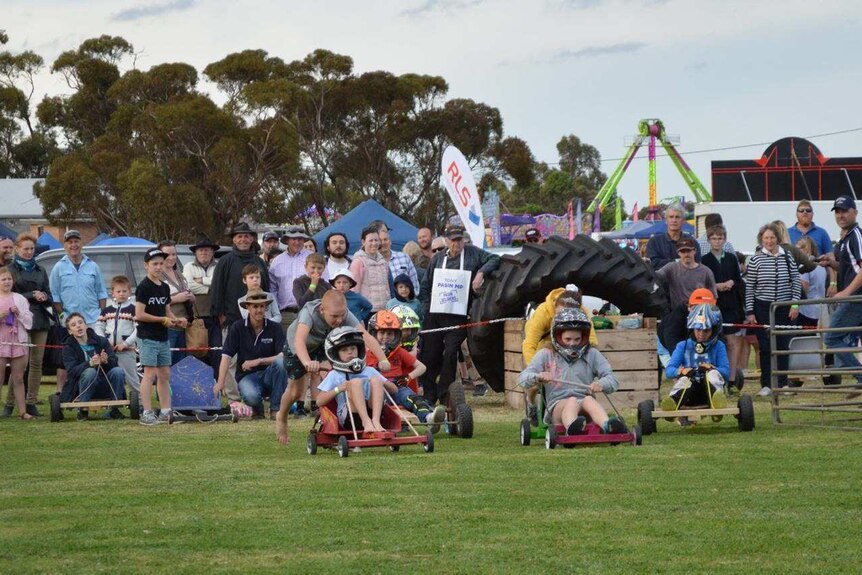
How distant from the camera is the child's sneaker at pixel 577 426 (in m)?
12.1

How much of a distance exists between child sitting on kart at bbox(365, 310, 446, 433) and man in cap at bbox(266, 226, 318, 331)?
181 inches

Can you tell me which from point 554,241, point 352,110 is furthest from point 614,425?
point 352,110

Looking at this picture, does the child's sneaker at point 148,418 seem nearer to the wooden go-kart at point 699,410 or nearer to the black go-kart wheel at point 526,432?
the black go-kart wheel at point 526,432

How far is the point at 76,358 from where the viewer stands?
17.7m

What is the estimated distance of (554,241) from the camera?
16828 mm

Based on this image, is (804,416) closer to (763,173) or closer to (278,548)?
(278,548)

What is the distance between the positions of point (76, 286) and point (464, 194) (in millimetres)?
7193

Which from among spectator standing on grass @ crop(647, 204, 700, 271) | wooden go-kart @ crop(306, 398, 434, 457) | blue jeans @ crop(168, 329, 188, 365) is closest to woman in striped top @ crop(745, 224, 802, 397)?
spectator standing on grass @ crop(647, 204, 700, 271)

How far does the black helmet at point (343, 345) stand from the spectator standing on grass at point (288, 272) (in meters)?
5.91

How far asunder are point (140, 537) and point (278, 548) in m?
0.83

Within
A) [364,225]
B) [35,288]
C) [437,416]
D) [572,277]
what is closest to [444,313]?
[572,277]

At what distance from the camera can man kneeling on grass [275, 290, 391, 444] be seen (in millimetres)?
13094

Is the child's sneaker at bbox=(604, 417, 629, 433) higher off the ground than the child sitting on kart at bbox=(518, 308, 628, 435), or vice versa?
the child sitting on kart at bbox=(518, 308, 628, 435)

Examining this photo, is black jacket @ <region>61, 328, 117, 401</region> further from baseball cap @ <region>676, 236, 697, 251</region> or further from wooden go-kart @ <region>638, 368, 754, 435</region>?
wooden go-kart @ <region>638, 368, 754, 435</region>
